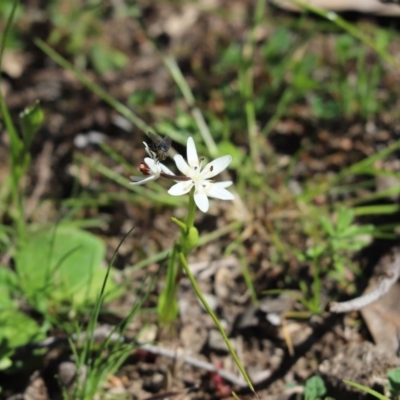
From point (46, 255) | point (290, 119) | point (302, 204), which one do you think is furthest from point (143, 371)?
point (290, 119)

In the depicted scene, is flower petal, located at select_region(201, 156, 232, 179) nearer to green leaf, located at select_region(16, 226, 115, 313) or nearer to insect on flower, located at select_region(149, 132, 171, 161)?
insect on flower, located at select_region(149, 132, 171, 161)

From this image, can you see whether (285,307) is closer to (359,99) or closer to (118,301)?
(118,301)

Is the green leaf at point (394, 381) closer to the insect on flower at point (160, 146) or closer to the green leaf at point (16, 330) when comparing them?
the insect on flower at point (160, 146)

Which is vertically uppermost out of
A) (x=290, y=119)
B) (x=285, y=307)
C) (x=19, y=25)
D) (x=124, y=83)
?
(x=19, y=25)

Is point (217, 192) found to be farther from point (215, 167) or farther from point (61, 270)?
point (61, 270)

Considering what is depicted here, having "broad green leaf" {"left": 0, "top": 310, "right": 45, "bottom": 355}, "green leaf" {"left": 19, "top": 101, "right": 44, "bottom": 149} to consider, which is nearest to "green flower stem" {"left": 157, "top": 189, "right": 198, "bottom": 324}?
"broad green leaf" {"left": 0, "top": 310, "right": 45, "bottom": 355}
